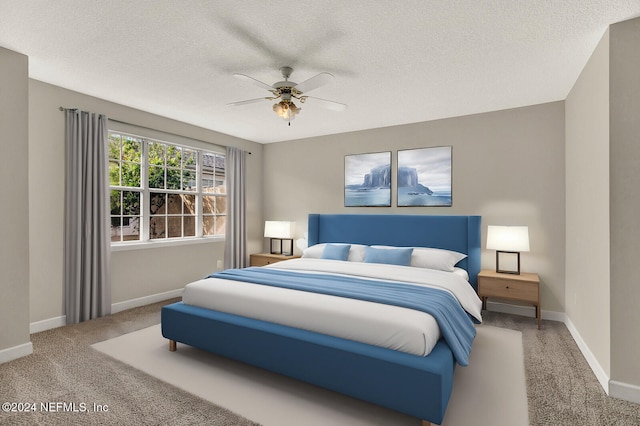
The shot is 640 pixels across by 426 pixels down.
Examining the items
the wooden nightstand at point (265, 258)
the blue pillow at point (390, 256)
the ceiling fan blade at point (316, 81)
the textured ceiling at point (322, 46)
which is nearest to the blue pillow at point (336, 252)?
the blue pillow at point (390, 256)

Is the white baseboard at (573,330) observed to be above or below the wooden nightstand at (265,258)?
below

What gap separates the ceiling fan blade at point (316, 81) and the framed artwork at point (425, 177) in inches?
94.4

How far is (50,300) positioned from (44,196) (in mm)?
1086

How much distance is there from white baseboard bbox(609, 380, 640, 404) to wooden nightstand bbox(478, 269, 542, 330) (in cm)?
133

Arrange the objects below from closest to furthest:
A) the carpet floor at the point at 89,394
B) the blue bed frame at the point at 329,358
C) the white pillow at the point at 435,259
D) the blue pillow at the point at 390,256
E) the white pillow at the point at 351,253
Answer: the blue bed frame at the point at 329,358
the carpet floor at the point at 89,394
the white pillow at the point at 435,259
the blue pillow at the point at 390,256
the white pillow at the point at 351,253

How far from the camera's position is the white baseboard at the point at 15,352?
2.66 metres

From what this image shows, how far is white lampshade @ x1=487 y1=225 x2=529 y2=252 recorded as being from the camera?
3.67 m

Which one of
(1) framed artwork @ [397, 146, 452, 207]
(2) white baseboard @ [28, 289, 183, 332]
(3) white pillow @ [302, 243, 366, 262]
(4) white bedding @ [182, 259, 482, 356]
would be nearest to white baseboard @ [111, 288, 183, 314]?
(2) white baseboard @ [28, 289, 183, 332]

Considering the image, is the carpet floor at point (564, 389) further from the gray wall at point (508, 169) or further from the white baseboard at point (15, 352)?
the white baseboard at point (15, 352)

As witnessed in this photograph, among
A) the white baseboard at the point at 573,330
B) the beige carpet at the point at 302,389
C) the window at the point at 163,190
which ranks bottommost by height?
the beige carpet at the point at 302,389

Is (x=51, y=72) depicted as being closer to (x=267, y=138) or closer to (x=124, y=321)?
(x=124, y=321)

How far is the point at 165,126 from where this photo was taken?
4.54m

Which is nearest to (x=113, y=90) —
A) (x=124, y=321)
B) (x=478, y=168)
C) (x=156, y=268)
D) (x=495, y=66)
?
(x=156, y=268)

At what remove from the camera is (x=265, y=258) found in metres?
5.41
